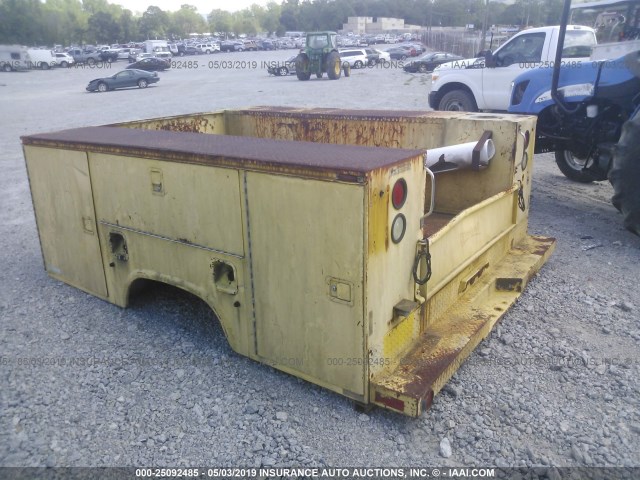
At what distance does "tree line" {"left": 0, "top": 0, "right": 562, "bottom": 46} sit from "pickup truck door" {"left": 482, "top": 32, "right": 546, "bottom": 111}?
3389cm

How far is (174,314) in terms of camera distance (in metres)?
4.11

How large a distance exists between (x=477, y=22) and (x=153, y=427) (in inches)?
3017

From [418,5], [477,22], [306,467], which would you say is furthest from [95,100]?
[418,5]

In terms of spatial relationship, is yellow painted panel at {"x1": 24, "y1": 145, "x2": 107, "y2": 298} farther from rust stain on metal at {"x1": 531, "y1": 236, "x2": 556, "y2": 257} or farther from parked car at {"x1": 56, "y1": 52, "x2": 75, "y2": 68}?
parked car at {"x1": 56, "y1": 52, "x2": 75, "y2": 68}

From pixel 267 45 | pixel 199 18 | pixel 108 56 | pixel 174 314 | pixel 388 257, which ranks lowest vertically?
pixel 174 314

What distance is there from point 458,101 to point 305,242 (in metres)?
9.37

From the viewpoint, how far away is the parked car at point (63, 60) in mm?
48375

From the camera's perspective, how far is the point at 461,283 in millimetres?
3670

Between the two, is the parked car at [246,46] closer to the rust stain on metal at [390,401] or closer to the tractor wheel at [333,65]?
the tractor wheel at [333,65]

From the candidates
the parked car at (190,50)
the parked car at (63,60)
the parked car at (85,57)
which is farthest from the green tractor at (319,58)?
the parked car at (190,50)

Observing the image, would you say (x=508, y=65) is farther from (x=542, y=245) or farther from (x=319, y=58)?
(x=319, y=58)

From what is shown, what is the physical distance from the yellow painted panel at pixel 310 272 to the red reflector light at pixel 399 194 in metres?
0.26

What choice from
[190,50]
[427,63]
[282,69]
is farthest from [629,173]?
[190,50]

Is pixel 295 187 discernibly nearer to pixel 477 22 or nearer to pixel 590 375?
pixel 590 375
